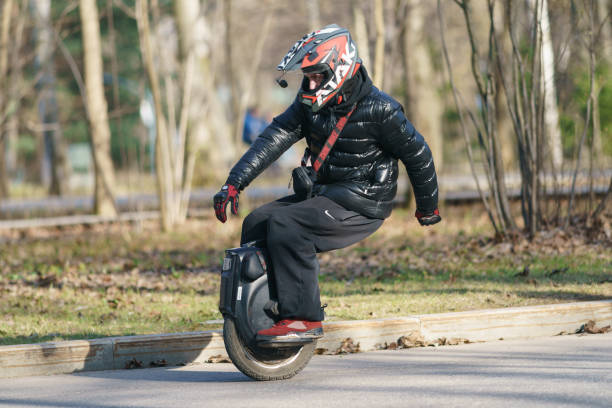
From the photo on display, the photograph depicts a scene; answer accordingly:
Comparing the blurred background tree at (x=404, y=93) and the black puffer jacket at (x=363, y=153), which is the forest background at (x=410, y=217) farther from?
the black puffer jacket at (x=363, y=153)

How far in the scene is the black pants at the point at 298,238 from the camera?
18.2 feet

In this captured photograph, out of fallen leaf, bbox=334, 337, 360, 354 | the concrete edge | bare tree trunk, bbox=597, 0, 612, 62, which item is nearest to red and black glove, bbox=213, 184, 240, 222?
the concrete edge

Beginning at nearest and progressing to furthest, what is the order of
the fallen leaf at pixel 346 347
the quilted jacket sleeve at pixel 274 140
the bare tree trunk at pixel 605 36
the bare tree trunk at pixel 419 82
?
the quilted jacket sleeve at pixel 274 140, the fallen leaf at pixel 346 347, the bare tree trunk at pixel 605 36, the bare tree trunk at pixel 419 82

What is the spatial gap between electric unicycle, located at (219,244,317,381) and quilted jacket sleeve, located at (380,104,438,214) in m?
1.01

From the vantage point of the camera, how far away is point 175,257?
12383 millimetres

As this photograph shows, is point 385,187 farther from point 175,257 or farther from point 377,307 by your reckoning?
point 175,257

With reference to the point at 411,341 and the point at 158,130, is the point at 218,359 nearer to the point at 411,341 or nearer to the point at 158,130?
the point at 411,341

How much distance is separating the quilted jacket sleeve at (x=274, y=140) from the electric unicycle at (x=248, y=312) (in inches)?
19.0

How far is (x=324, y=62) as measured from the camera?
5453 millimetres

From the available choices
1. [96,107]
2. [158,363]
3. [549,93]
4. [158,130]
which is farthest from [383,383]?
[96,107]

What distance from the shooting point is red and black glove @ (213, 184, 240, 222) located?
5543 millimetres

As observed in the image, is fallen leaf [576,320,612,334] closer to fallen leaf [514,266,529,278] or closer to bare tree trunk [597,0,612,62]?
fallen leaf [514,266,529,278]

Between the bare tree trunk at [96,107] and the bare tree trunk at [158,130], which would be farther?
the bare tree trunk at [96,107]

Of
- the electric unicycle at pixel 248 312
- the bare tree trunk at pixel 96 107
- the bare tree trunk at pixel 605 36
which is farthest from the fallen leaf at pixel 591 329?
the bare tree trunk at pixel 96 107
